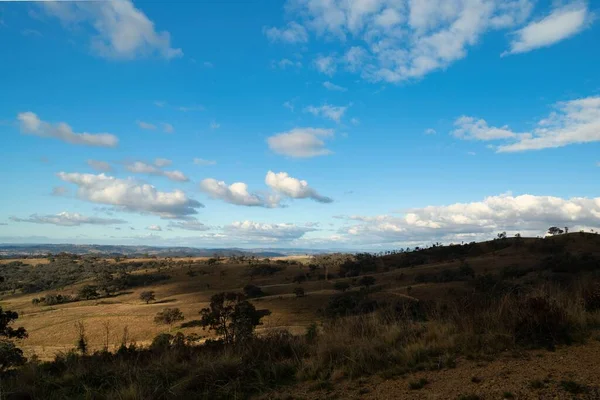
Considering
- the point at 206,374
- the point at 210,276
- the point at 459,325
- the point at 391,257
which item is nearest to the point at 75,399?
the point at 206,374

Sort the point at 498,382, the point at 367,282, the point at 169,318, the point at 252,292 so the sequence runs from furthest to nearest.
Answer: the point at 252,292 → the point at 367,282 → the point at 169,318 → the point at 498,382

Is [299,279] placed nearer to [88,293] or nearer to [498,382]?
[88,293]

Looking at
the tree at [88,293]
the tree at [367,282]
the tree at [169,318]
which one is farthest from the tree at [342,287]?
the tree at [88,293]

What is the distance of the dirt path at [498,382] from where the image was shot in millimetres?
5238

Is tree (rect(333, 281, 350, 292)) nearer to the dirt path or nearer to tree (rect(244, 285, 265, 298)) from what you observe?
tree (rect(244, 285, 265, 298))

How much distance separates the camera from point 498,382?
5613mm

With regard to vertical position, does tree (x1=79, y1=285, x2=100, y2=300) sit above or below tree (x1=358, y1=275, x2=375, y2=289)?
below

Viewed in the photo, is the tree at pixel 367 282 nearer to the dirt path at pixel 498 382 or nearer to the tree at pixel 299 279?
the tree at pixel 299 279

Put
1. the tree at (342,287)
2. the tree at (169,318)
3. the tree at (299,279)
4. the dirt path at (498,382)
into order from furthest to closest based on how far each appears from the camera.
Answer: the tree at (299,279) → the tree at (342,287) → the tree at (169,318) → the dirt path at (498,382)

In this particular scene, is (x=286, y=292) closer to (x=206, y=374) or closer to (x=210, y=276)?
(x=210, y=276)

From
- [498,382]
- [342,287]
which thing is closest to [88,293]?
[342,287]

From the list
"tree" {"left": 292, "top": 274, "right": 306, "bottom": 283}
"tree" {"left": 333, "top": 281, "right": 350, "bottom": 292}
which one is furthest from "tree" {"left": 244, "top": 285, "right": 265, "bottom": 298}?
"tree" {"left": 292, "top": 274, "right": 306, "bottom": 283}

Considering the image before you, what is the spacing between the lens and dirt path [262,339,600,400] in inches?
206

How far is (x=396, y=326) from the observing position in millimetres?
8453
